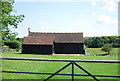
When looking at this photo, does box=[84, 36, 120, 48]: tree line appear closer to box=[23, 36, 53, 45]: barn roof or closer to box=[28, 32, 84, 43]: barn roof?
box=[28, 32, 84, 43]: barn roof

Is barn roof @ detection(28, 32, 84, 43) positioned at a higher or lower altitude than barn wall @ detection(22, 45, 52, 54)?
higher

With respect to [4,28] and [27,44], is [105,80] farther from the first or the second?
[27,44]

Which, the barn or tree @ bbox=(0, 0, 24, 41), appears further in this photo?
the barn

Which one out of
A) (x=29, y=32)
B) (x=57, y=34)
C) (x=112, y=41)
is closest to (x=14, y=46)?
(x=29, y=32)

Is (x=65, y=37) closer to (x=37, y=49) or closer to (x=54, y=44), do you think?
(x=54, y=44)

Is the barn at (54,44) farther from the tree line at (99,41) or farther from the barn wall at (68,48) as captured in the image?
the tree line at (99,41)

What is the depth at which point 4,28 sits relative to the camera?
9195 mm

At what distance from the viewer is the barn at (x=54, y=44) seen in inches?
1511

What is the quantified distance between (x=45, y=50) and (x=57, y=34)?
10132 mm

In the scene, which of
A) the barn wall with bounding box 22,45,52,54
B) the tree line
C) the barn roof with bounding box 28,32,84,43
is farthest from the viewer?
the tree line

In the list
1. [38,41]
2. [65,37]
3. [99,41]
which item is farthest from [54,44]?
[99,41]

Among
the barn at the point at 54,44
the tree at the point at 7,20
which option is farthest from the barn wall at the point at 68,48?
the tree at the point at 7,20

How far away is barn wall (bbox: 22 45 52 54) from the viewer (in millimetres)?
38062

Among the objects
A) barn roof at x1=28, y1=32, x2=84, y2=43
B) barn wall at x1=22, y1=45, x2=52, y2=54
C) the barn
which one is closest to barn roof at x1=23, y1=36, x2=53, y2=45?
the barn
